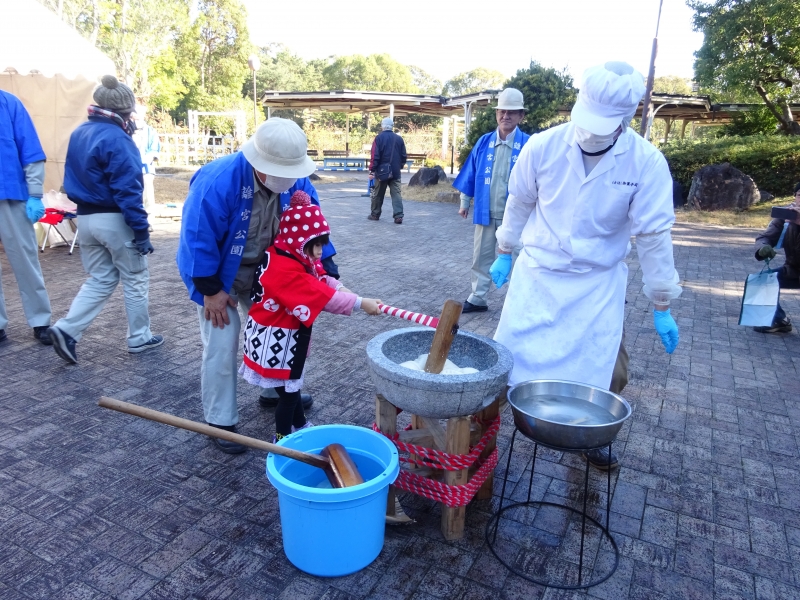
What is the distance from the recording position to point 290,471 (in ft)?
8.32

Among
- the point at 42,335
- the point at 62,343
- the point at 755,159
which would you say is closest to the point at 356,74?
the point at 755,159

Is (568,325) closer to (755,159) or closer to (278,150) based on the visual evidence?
(278,150)

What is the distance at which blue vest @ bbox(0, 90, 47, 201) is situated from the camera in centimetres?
428

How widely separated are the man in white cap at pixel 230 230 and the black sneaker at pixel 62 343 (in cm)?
164

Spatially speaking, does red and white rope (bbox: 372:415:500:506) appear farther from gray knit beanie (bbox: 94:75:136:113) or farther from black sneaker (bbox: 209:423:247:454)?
gray knit beanie (bbox: 94:75:136:113)

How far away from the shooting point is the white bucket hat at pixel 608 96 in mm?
2371

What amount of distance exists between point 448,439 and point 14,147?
4.11m

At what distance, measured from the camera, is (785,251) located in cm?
531

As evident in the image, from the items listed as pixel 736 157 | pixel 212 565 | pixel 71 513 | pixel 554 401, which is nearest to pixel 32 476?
pixel 71 513

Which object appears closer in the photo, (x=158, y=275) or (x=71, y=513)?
(x=71, y=513)

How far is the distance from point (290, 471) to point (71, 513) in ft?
3.48

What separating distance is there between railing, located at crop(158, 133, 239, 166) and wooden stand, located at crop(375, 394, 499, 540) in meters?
22.3

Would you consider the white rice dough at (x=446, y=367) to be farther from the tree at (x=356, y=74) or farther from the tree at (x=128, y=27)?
the tree at (x=356, y=74)

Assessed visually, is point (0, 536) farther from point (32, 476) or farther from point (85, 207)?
point (85, 207)
